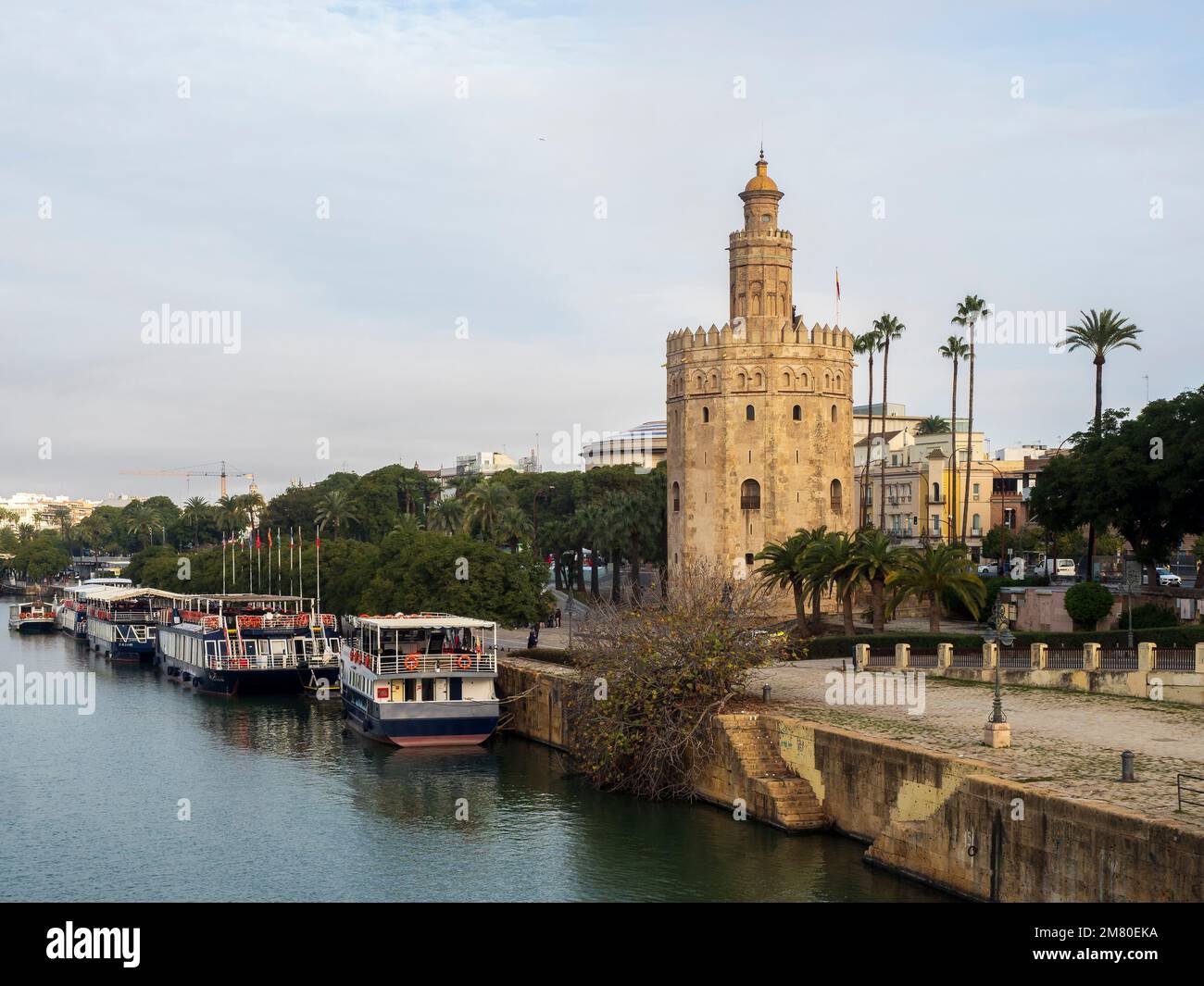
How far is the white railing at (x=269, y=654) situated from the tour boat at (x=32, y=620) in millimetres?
60741

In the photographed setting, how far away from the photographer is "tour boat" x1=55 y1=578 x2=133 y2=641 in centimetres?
10919

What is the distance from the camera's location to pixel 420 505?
15025 cm

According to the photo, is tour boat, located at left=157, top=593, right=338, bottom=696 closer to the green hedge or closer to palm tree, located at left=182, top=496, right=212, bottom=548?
the green hedge

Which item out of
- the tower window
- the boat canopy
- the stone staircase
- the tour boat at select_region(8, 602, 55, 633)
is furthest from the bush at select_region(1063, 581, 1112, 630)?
the tour boat at select_region(8, 602, 55, 633)

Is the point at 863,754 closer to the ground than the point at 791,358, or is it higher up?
closer to the ground

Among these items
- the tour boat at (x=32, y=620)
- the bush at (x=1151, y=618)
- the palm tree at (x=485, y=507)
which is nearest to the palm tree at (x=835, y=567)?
the bush at (x=1151, y=618)

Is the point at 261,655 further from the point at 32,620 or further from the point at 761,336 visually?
the point at 32,620

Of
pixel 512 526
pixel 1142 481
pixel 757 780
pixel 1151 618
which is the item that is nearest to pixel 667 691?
pixel 757 780

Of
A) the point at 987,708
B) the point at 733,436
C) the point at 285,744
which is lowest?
the point at 285,744
